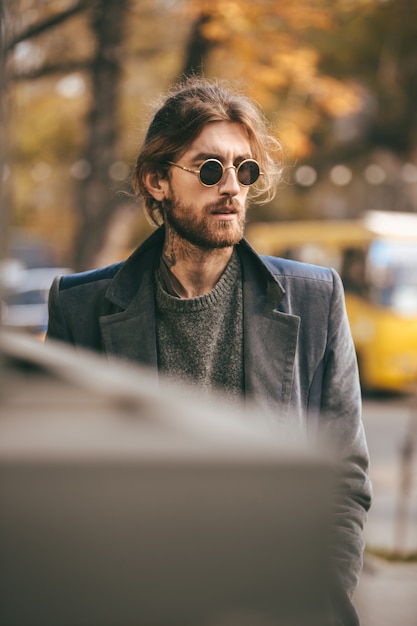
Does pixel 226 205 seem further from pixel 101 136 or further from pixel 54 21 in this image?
pixel 101 136

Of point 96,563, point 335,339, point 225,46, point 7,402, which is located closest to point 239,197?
point 335,339

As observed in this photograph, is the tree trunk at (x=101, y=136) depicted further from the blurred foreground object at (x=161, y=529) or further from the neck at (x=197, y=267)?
the blurred foreground object at (x=161, y=529)

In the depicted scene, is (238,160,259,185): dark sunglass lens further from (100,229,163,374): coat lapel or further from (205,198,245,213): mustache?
(100,229,163,374): coat lapel

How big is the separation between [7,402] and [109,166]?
31.0 ft

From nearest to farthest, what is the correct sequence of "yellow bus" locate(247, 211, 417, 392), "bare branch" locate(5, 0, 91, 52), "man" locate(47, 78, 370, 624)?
"man" locate(47, 78, 370, 624) → "bare branch" locate(5, 0, 91, 52) → "yellow bus" locate(247, 211, 417, 392)

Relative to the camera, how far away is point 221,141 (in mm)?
2318

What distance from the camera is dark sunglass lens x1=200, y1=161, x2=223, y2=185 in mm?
2258

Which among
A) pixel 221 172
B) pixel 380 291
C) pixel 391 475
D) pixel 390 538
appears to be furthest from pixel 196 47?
pixel 221 172

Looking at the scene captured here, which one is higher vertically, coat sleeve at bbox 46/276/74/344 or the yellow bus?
coat sleeve at bbox 46/276/74/344

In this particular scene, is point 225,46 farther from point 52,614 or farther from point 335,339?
point 52,614

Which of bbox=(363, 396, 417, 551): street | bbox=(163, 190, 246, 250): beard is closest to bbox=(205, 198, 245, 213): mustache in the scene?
bbox=(163, 190, 246, 250): beard

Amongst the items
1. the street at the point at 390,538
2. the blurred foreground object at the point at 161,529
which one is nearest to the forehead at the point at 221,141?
the blurred foreground object at the point at 161,529

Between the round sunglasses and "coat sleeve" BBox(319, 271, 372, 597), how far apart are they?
0.29 meters

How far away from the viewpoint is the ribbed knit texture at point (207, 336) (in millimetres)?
2229
